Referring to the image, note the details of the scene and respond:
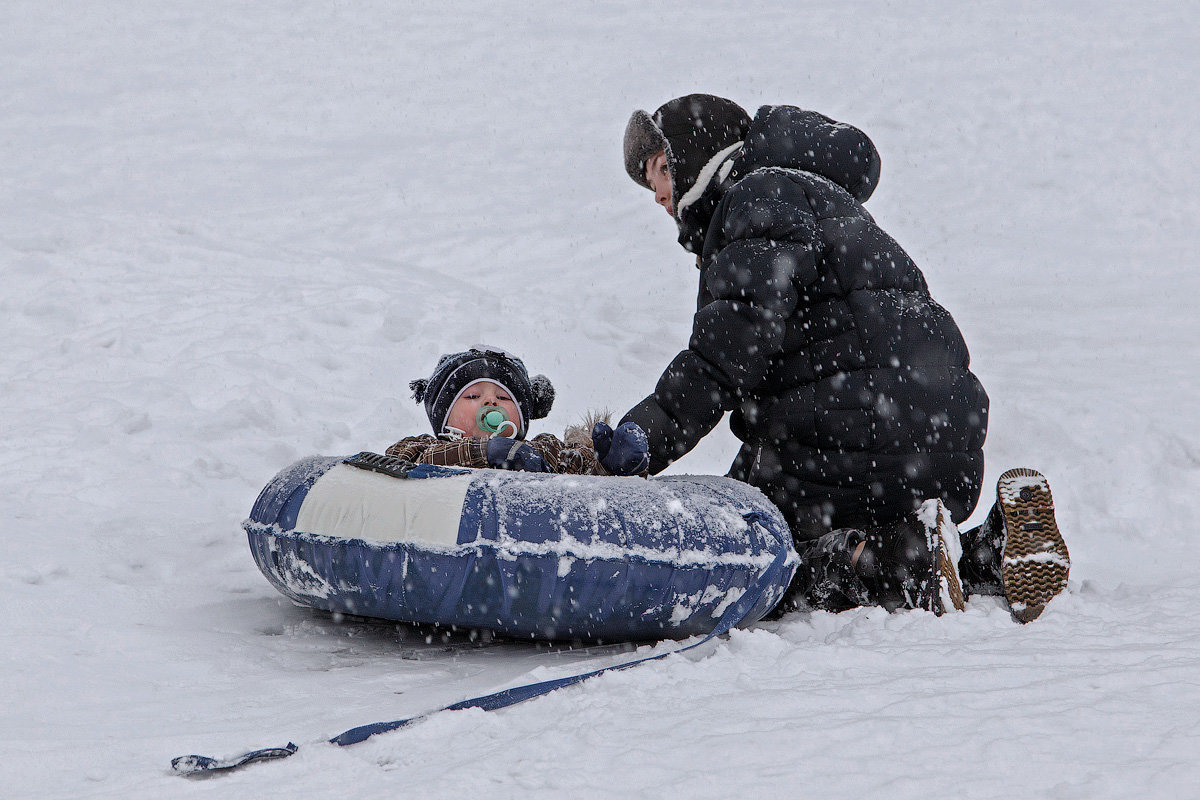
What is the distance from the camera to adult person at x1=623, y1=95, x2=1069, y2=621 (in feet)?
9.25

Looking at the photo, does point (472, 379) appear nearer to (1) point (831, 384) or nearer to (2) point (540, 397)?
(2) point (540, 397)

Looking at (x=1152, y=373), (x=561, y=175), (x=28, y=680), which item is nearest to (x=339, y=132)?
(x=561, y=175)

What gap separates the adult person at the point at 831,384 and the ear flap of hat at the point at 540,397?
0.66m

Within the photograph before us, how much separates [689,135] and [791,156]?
0.33 m

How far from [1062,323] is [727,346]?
14.8 ft

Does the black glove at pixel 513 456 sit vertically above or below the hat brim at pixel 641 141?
below

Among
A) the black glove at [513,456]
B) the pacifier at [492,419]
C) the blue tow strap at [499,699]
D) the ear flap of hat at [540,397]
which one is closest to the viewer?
the blue tow strap at [499,699]

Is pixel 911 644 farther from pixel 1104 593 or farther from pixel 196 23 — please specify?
pixel 196 23

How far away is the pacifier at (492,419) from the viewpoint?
130 inches

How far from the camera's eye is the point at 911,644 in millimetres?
2316

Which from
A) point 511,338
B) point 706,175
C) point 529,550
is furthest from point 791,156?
point 511,338

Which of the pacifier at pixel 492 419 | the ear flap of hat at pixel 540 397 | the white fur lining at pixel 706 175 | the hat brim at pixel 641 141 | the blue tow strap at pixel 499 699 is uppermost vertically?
the hat brim at pixel 641 141

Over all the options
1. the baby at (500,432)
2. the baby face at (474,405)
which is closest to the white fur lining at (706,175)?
the baby at (500,432)

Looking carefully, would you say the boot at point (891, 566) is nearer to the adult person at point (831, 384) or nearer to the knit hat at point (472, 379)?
the adult person at point (831, 384)
